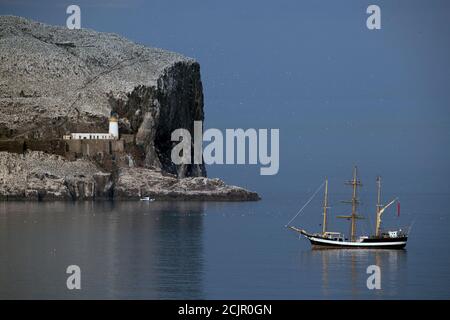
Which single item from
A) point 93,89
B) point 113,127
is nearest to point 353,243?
point 113,127

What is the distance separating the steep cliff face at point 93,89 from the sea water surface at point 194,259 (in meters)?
35.9

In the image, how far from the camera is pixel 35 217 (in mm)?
101188

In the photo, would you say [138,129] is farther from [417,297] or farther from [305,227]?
[417,297]

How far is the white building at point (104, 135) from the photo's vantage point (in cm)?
14275

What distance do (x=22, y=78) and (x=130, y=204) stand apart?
104ft

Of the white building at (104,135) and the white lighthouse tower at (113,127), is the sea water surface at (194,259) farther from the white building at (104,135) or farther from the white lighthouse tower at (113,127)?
the white lighthouse tower at (113,127)

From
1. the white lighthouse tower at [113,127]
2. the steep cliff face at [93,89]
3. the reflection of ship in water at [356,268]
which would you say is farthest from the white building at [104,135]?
the reflection of ship in water at [356,268]

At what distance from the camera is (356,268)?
7000cm

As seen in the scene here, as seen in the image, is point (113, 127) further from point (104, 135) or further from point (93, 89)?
point (93, 89)

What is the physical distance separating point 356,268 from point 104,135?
7586 centimetres

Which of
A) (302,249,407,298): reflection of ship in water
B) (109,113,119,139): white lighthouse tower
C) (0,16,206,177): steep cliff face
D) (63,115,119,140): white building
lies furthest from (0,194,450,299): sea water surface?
(0,16,206,177): steep cliff face

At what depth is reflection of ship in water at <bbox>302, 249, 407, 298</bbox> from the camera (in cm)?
6247

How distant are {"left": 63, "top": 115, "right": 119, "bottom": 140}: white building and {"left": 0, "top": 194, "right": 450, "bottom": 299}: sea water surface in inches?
1244
